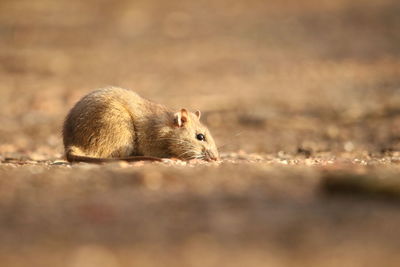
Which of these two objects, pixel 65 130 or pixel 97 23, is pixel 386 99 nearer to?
pixel 65 130

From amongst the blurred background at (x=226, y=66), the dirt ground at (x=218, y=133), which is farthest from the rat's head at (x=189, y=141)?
the blurred background at (x=226, y=66)

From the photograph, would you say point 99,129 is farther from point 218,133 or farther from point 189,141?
point 218,133

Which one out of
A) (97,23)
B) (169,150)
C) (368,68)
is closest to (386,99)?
(368,68)

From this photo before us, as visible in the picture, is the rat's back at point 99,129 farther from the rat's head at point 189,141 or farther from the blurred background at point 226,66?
the blurred background at point 226,66

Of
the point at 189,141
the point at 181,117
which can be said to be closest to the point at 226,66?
the point at 181,117

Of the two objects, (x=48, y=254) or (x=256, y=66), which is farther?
(x=256, y=66)

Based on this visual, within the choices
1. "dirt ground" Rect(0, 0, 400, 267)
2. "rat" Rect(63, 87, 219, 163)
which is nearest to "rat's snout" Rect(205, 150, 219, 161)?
"rat" Rect(63, 87, 219, 163)
